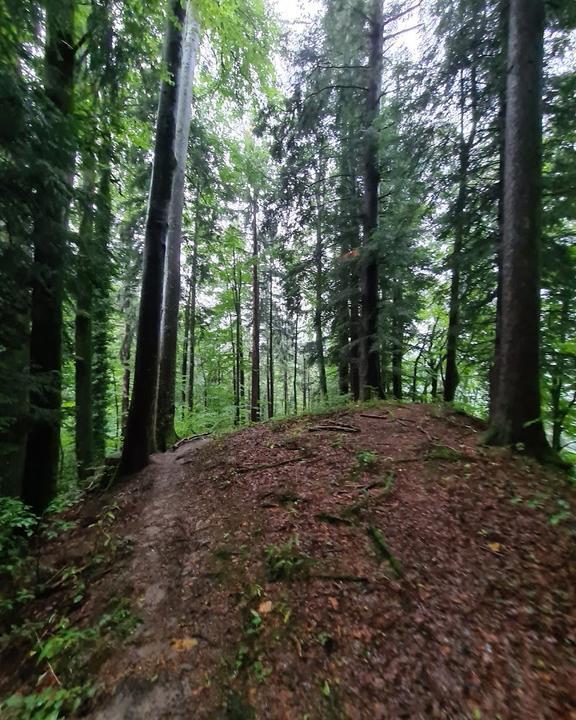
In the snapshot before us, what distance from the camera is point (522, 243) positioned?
5059 mm

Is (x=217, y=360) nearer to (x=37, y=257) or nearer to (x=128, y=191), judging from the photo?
(x=128, y=191)

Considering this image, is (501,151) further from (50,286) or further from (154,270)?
(50,286)

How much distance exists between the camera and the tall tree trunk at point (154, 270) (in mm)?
6066

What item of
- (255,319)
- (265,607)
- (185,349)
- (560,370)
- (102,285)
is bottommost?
(265,607)

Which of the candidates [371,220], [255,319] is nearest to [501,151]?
[371,220]

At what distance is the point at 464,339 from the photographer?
29.4 ft

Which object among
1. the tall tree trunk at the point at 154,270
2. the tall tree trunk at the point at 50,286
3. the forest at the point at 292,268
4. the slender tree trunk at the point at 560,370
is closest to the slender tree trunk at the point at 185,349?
the forest at the point at 292,268

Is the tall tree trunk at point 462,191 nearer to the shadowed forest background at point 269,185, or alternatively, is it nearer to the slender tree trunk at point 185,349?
the shadowed forest background at point 269,185

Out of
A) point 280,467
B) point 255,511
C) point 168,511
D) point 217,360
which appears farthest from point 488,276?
point 217,360

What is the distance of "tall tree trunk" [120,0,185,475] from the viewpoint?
19.9 feet

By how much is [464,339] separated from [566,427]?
283cm

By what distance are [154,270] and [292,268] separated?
20.3 feet

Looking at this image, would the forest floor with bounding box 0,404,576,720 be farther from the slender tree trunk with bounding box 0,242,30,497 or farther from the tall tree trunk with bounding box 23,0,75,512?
the slender tree trunk with bounding box 0,242,30,497

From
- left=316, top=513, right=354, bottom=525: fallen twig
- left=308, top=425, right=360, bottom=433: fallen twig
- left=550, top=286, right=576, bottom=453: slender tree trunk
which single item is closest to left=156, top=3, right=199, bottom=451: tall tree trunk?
left=308, top=425, right=360, bottom=433: fallen twig
